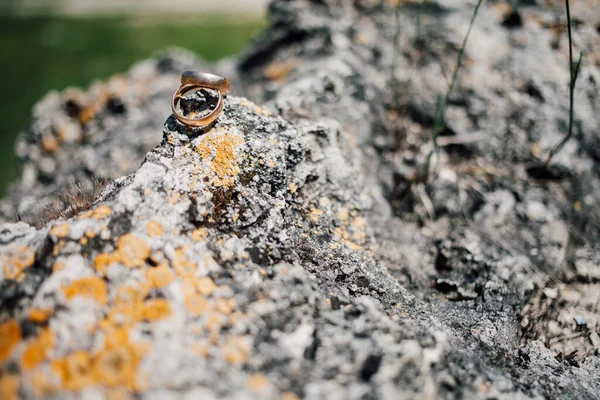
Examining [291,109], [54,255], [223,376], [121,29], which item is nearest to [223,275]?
[223,376]

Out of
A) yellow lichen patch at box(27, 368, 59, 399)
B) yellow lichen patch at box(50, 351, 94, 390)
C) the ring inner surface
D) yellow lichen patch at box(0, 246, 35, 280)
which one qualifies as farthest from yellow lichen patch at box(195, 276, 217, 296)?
the ring inner surface

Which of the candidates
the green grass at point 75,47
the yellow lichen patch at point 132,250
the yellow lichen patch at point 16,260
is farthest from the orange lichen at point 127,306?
the green grass at point 75,47

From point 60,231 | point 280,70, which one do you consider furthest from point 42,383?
point 280,70

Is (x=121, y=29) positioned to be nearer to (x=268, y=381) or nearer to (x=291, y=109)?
(x=291, y=109)

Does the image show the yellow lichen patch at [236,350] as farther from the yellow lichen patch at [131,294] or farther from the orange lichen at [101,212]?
the orange lichen at [101,212]

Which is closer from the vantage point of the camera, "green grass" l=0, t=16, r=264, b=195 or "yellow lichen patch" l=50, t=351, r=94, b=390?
"yellow lichen patch" l=50, t=351, r=94, b=390

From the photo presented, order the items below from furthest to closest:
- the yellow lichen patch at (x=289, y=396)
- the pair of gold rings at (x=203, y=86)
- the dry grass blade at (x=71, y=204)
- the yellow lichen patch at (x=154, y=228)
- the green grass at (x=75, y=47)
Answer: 1. the green grass at (x=75, y=47)
2. the pair of gold rings at (x=203, y=86)
3. the dry grass blade at (x=71, y=204)
4. the yellow lichen patch at (x=154, y=228)
5. the yellow lichen patch at (x=289, y=396)

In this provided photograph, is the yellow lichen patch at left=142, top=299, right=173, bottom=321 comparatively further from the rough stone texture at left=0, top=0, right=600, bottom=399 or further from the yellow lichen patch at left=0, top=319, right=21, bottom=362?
the yellow lichen patch at left=0, top=319, right=21, bottom=362
